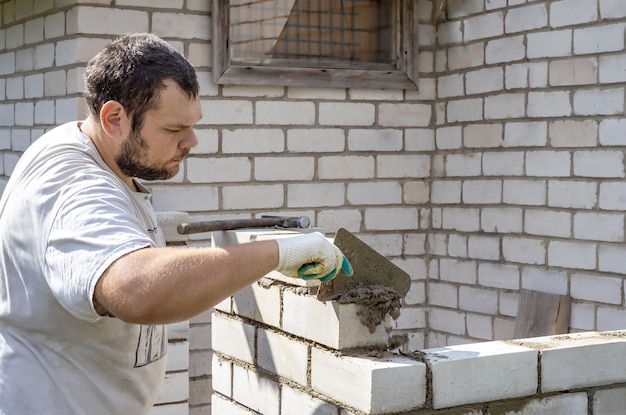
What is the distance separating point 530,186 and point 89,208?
462 centimetres

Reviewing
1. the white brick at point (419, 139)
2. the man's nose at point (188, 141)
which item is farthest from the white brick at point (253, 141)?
the man's nose at point (188, 141)

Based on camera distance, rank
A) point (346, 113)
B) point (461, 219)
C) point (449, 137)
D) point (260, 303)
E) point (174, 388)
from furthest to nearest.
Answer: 1. point (449, 137)
2. point (461, 219)
3. point (346, 113)
4. point (174, 388)
5. point (260, 303)

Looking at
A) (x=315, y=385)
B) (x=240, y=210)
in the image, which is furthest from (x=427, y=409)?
Result: (x=240, y=210)

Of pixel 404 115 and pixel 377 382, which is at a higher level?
pixel 404 115

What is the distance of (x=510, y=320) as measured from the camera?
6426 mm

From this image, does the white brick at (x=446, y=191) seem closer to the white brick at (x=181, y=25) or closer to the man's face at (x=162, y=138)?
the white brick at (x=181, y=25)

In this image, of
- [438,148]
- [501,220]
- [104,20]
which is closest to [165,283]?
[104,20]

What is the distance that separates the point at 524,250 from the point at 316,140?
1.58 metres

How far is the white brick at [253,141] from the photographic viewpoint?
248 inches

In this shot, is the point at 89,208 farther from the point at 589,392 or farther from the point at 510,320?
the point at 510,320

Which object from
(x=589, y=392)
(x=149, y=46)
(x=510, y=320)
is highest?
(x=149, y=46)

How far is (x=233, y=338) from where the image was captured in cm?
318

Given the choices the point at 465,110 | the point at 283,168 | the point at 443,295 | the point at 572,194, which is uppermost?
the point at 465,110

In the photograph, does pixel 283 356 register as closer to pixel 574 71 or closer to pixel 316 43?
pixel 574 71
